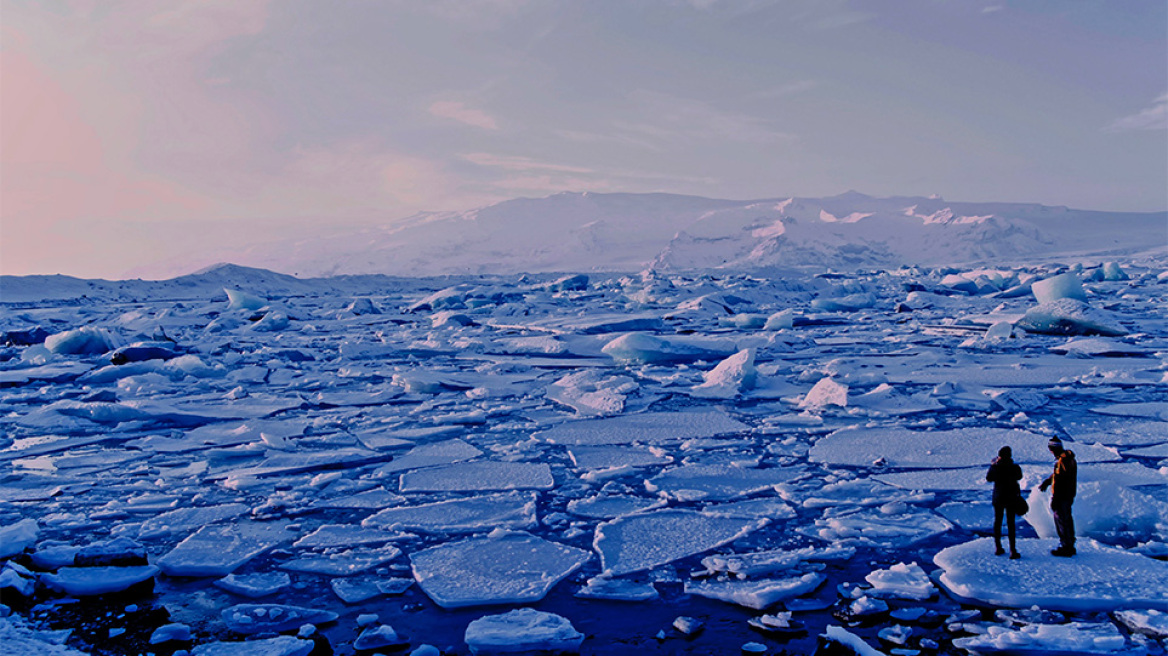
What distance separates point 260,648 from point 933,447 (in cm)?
396

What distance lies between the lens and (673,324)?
48.5 feet

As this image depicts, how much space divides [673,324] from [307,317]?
30.5 ft

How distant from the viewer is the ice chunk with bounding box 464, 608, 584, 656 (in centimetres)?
251

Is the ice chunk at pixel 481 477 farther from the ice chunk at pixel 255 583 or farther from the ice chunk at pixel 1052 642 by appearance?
the ice chunk at pixel 1052 642

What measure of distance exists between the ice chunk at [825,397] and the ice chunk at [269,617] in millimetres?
4434

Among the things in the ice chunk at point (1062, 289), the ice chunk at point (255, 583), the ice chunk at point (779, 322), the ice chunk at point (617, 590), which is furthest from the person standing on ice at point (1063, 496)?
the ice chunk at point (1062, 289)

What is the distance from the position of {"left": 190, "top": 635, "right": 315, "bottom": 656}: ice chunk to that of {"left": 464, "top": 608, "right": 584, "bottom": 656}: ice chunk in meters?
0.50

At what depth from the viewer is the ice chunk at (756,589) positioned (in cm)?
280

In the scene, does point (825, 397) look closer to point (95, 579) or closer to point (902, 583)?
point (902, 583)

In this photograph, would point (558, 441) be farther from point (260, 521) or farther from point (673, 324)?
point (673, 324)

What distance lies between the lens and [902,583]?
2914 mm

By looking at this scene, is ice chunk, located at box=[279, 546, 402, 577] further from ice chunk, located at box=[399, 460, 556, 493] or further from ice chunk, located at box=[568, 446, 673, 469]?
ice chunk, located at box=[568, 446, 673, 469]

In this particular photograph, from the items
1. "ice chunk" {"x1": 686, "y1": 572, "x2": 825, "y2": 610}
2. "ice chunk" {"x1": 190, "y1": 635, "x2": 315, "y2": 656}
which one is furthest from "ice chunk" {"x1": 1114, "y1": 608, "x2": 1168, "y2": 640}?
"ice chunk" {"x1": 190, "y1": 635, "x2": 315, "y2": 656}

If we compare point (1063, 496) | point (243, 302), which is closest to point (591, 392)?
point (1063, 496)
